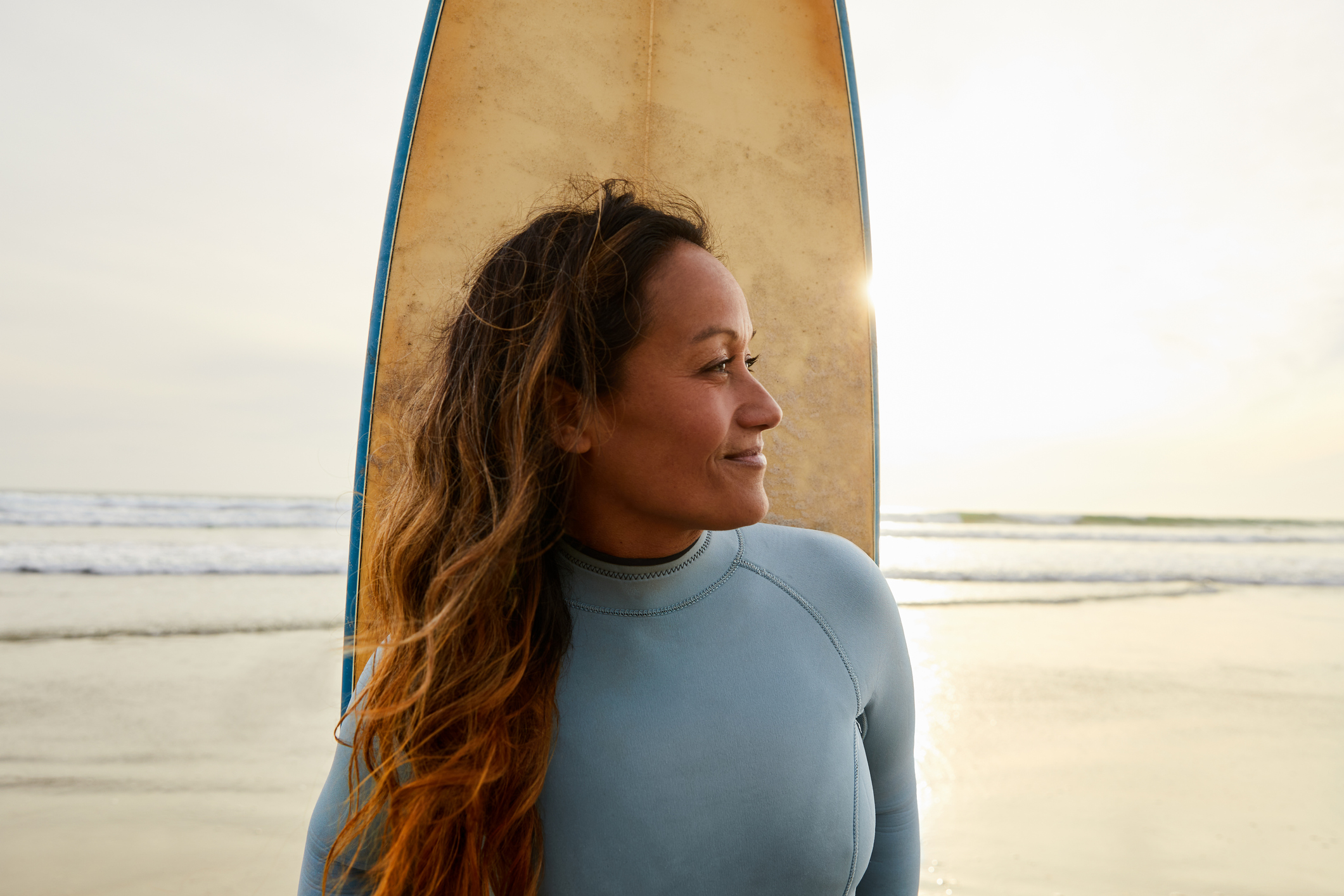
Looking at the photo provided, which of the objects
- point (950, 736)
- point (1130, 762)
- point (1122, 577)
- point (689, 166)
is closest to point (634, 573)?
point (689, 166)

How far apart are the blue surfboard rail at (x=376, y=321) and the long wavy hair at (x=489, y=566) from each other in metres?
0.51

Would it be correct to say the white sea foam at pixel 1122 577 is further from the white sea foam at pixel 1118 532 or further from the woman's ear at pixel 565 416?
the woman's ear at pixel 565 416

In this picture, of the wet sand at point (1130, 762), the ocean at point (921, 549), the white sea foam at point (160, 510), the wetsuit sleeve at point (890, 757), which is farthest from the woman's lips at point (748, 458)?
the white sea foam at point (160, 510)

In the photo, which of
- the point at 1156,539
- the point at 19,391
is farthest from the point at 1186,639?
the point at 19,391

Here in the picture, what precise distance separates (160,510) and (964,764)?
44.9 feet

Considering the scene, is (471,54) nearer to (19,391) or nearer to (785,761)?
(785,761)

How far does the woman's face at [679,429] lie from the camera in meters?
0.95

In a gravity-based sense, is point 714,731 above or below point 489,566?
below

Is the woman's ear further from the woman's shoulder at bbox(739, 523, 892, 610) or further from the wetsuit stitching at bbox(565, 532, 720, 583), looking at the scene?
the woman's shoulder at bbox(739, 523, 892, 610)

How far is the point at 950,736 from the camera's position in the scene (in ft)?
12.8

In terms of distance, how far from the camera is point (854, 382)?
71.9 inches

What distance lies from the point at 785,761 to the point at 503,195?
1354mm

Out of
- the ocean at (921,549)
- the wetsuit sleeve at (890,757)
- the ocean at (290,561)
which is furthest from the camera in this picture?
the ocean at (921,549)

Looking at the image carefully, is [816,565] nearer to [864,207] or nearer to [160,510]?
[864,207]
